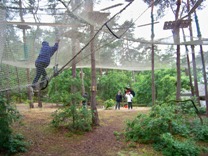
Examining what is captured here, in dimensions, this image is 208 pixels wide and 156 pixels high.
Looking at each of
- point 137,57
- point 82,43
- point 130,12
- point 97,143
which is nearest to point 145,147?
point 97,143

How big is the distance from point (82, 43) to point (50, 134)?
2586mm

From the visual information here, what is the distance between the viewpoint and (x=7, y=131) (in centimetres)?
442

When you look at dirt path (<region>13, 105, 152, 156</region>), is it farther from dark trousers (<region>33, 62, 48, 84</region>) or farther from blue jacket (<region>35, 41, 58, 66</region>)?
blue jacket (<region>35, 41, 58, 66</region>)

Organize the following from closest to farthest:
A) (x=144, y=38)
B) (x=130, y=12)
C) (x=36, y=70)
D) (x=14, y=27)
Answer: (x=14, y=27) < (x=130, y=12) < (x=36, y=70) < (x=144, y=38)

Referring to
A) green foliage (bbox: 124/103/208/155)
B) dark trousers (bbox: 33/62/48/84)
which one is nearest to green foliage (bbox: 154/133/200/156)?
green foliage (bbox: 124/103/208/155)

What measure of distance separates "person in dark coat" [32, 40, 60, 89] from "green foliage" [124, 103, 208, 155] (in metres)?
2.53

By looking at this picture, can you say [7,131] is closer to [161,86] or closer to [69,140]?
[69,140]

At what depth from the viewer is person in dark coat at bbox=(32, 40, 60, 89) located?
3521 millimetres

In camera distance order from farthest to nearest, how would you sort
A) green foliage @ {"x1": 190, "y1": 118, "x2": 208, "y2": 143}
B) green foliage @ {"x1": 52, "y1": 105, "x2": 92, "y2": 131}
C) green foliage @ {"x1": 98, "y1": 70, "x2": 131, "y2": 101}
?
green foliage @ {"x1": 98, "y1": 70, "x2": 131, "y2": 101}, green foliage @ {"x1": 52, "y1": 105, "x2": 92, "y2": 131}, green foliage @ {"x1": 190, "y1": 118, "x2": 208, "y2": 143}

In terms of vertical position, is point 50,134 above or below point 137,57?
below

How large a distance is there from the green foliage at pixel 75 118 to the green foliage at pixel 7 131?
113cm

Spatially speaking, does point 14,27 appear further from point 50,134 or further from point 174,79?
point 174,79

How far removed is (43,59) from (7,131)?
1806 mm

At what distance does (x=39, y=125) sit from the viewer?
19.9 feet
